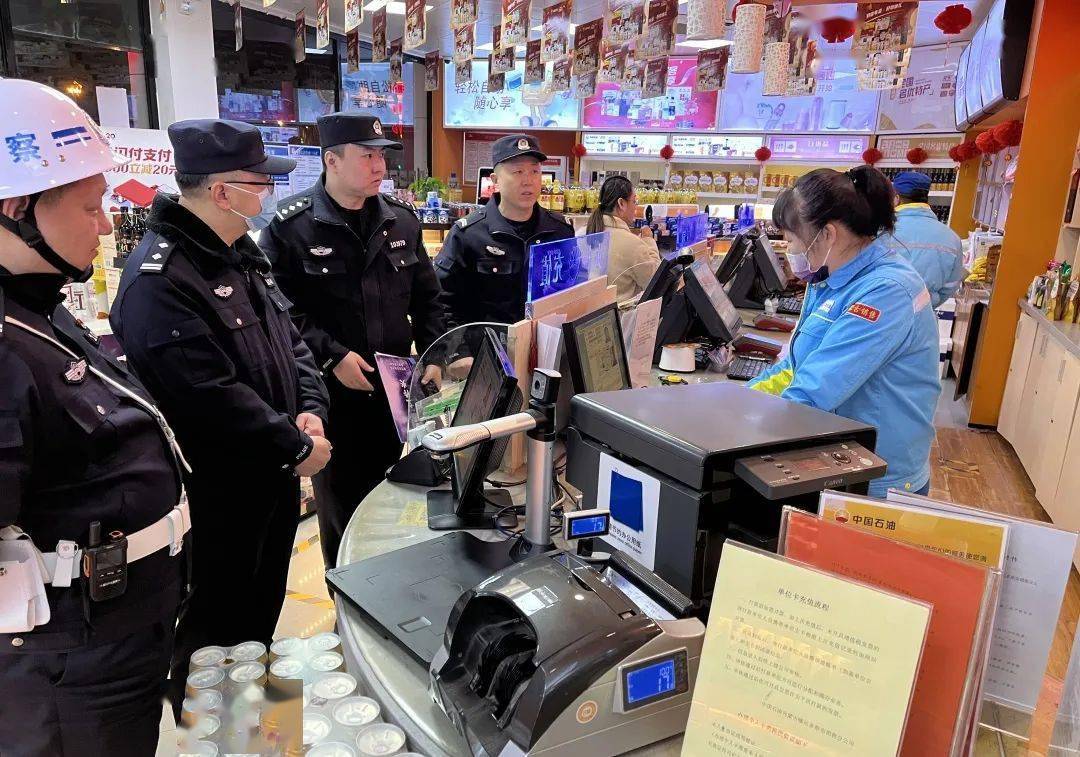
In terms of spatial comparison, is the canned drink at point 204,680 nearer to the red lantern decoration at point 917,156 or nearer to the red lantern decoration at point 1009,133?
the red lantern decoration at point 1009,133

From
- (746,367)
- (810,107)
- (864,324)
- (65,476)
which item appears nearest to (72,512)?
(65,476)

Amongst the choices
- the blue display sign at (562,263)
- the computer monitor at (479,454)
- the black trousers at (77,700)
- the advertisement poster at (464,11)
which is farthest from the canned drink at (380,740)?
the advertisement poster at (464,11)

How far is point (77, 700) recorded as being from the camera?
1.44 m

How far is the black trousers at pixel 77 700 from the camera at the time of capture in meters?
1.41

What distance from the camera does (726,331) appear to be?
3.35 metres

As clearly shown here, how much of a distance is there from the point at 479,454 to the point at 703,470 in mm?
629

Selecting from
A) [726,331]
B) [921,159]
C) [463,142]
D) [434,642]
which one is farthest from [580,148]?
[434,642]

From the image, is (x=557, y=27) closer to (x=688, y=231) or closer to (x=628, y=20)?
(x=628, y=20)

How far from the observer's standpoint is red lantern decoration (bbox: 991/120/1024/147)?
6070mm

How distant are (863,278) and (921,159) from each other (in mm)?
8691

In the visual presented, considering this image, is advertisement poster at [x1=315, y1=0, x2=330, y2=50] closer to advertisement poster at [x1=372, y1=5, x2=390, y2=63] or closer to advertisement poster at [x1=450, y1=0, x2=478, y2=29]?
advertisement poster at [x1=372, y1=5, x2=390, y2=63]

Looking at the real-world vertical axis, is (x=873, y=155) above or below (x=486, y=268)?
above

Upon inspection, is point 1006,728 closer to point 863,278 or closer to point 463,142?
point 863,278

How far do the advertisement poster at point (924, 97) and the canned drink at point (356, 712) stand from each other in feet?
32.8
